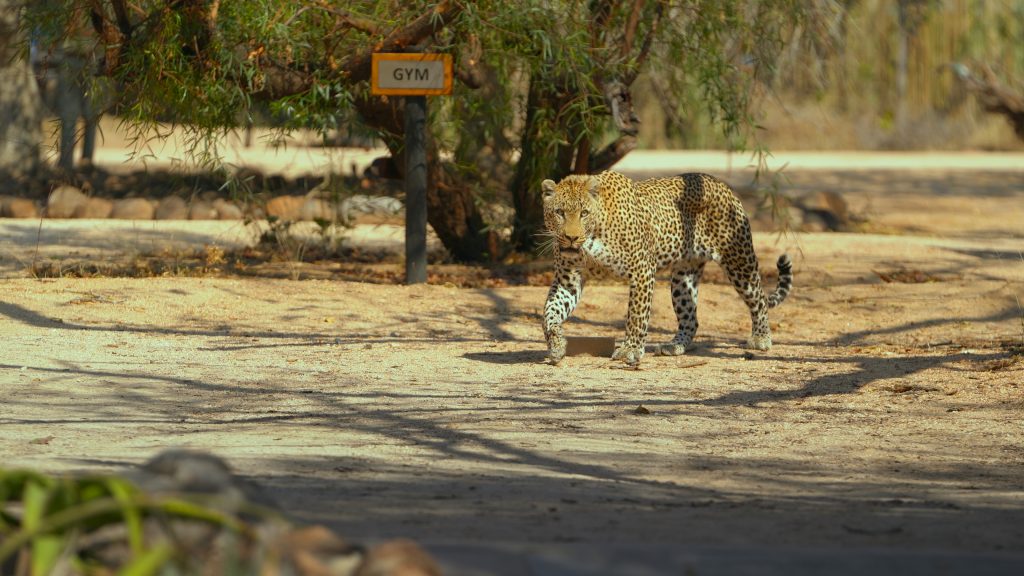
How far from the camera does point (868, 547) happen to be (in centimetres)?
446

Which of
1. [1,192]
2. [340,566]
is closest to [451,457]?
[340,566]

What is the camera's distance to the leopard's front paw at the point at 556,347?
30.3 feet

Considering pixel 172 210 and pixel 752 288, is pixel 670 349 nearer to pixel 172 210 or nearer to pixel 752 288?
pixel 752 288

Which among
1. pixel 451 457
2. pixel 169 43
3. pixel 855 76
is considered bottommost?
pixel 451 457

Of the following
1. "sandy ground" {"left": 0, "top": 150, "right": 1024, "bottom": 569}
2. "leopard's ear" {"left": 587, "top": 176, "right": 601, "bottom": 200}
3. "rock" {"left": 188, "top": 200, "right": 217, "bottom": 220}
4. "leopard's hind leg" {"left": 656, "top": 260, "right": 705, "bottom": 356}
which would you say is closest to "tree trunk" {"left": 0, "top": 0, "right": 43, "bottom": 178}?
"rock" {"left": 188, "top": 200, "right": 217, "bottom": 220}

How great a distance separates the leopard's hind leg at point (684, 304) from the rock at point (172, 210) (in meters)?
10.1

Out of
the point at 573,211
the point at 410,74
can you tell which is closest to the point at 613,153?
the point at 410,74

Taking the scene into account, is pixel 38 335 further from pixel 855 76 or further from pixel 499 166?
pixel 855 76

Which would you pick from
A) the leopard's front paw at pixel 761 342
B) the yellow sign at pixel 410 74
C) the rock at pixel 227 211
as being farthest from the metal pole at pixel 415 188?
the rock at pixel 227 211

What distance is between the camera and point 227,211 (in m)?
18.8

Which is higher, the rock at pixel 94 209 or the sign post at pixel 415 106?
the sign post at pixel 415 106

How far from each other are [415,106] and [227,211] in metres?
7.11

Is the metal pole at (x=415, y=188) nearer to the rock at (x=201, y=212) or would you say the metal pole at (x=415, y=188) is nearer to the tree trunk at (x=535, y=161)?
the tree trunk at (x=535, y=161)

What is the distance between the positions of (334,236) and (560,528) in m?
11.3
